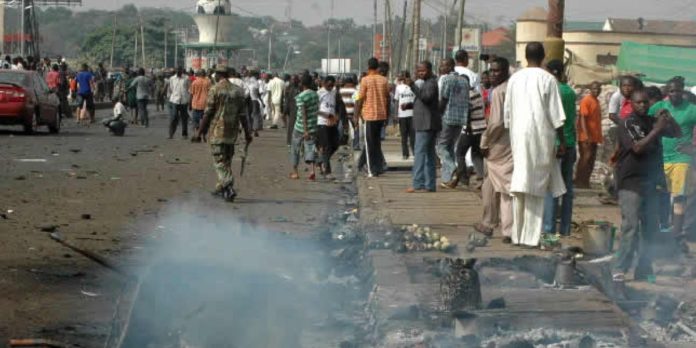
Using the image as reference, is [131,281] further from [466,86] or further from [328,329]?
[466,86]

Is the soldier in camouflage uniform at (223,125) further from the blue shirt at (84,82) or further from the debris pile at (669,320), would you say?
the blue shirt at (84,82)

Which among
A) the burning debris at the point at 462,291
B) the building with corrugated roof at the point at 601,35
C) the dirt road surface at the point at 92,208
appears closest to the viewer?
the burning debris at the point at 462,291

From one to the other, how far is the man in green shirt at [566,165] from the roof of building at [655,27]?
30643mm

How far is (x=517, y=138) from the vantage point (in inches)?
416

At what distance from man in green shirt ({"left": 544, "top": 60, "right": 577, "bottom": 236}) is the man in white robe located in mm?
536

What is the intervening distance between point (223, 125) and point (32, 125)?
1370 cm

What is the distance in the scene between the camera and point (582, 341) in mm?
6992

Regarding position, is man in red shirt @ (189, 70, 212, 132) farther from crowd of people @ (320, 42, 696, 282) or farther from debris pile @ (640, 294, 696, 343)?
debris pile @ (640, 294, 696, 343)

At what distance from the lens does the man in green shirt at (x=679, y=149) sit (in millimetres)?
11320

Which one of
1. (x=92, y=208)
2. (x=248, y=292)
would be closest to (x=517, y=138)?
(x=248, y=292)

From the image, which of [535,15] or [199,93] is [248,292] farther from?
[535,15]

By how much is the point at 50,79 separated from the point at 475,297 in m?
30.1

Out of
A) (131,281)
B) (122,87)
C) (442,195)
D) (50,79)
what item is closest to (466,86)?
(442,195)

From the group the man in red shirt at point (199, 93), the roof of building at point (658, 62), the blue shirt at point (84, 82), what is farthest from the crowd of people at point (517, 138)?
the blue shirt at point (84, 82)
